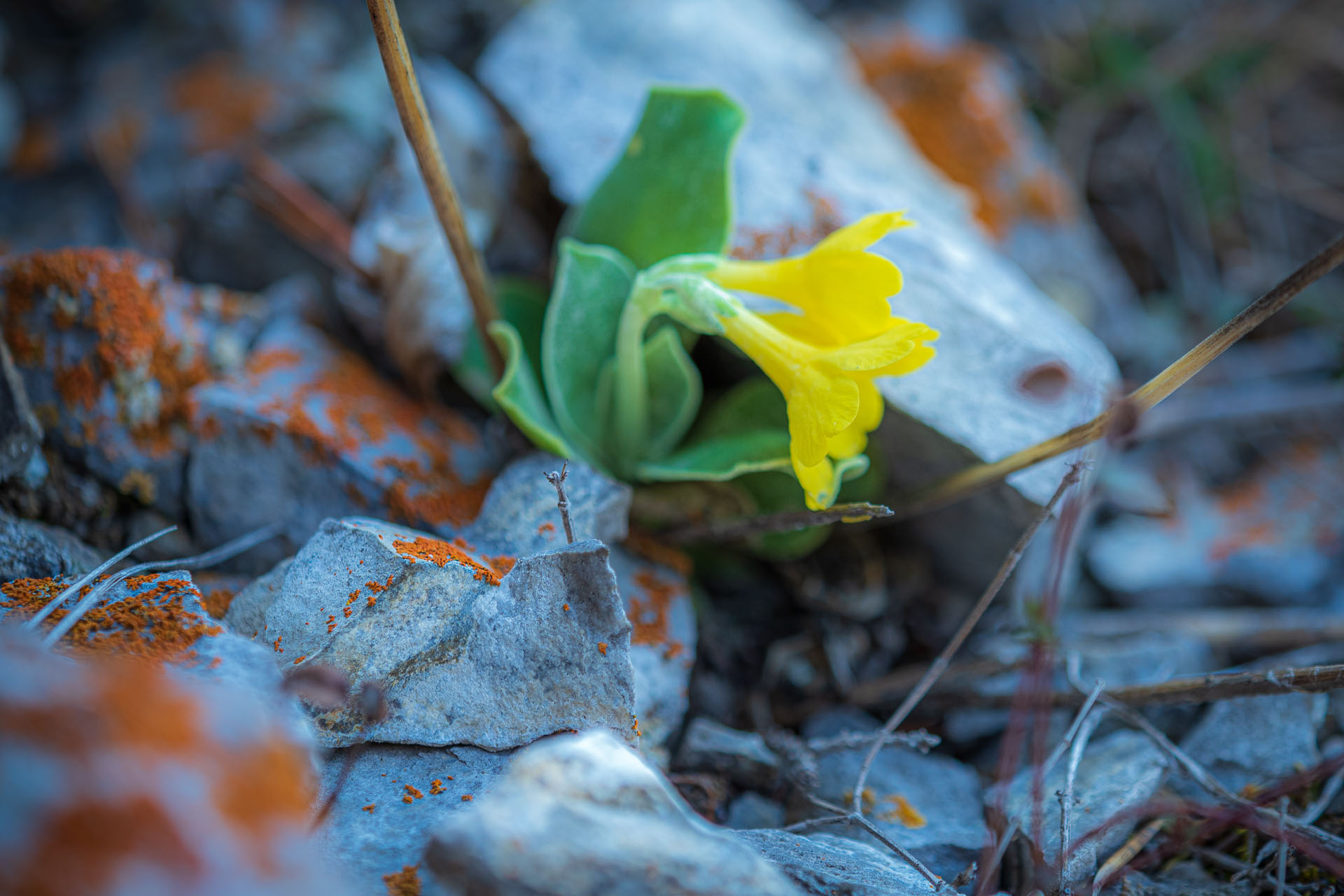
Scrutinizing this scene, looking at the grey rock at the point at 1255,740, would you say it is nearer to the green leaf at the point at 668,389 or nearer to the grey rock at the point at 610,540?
the grey rock at the point at 610,540

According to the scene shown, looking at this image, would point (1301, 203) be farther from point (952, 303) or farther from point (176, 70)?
point (176, 70)

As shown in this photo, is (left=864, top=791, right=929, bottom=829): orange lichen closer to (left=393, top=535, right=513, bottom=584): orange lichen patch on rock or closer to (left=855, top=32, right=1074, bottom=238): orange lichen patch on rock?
(left=393, top=535, right=513, bottom=584): orange lichen patch on rock

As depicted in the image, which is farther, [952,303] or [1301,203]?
[1301,203]

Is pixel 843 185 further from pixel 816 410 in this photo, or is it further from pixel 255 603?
pixel 255 603

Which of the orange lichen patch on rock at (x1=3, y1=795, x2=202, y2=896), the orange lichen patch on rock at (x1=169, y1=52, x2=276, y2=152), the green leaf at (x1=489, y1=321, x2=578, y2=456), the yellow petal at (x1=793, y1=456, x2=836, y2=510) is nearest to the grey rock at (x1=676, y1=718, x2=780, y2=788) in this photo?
the yellow petal at (x1=793, y1=456, x2=836, y2=510)

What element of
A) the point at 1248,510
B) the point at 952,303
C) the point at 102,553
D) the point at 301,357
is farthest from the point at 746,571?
the point at 1248,510
